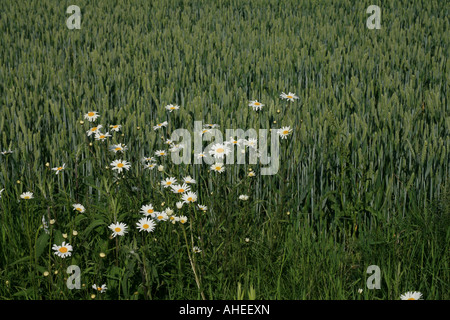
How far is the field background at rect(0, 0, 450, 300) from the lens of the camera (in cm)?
193

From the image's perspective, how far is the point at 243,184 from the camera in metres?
2.24

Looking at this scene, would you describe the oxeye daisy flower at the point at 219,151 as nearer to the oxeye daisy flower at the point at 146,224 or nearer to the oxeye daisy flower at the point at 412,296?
the oxeye daisy flower at the point at 146,224

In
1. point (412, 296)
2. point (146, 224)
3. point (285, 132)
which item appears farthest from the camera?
point (285, 132)

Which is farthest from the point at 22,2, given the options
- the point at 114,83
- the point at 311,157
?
the point at 311,157

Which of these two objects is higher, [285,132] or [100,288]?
[285,132]

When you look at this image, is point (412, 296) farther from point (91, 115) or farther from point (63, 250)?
point (91, 115)

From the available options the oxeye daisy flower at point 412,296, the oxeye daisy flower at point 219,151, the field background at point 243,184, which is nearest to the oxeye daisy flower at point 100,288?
the field background at point 243,184

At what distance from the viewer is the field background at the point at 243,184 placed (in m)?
1.93

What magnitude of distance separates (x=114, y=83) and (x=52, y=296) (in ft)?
7.82

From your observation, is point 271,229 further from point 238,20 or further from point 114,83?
point 238,20

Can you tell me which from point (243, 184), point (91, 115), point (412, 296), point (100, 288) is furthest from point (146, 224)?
point (412, 296)

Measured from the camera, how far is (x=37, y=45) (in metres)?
4.99

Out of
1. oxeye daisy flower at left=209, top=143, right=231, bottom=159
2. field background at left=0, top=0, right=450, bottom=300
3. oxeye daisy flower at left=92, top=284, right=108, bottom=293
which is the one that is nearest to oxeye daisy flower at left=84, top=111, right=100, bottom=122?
field background at left=0, top=0, right=450, bottom=300

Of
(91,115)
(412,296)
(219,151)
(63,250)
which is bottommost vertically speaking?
(412,296)
